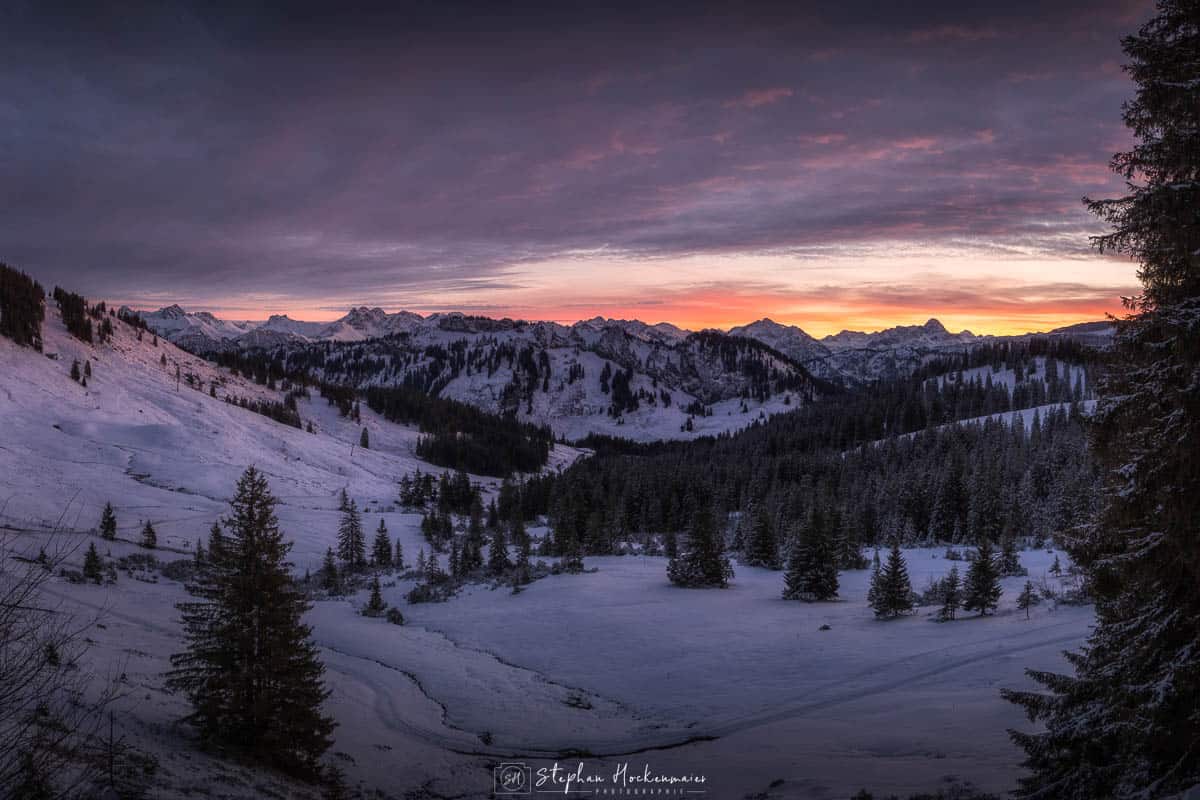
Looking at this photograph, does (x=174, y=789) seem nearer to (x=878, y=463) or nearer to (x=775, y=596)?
(x=775, y=596)

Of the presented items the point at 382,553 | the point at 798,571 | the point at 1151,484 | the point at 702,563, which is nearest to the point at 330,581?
the point at 382,553

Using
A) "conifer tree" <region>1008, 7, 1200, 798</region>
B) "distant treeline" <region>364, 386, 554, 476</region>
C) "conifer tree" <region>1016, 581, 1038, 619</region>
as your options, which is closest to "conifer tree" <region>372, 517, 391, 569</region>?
"conifer tree" <region>1016, 581, 1038, 619</region>

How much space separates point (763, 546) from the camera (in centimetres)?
5788

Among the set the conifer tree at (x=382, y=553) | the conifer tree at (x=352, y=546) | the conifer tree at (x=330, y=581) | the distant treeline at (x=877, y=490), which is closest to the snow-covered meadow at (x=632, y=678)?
the conifer tree at (x=352, y=546)

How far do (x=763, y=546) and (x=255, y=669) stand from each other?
167 ft

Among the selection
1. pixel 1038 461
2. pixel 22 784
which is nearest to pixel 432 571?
pixel 22 784

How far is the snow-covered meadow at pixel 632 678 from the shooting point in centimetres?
1473

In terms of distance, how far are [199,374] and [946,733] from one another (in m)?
172

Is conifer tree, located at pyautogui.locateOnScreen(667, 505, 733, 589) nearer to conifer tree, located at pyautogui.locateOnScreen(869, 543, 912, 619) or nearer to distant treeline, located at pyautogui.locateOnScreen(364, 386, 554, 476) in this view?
conifer tree, located at pyautogui.locateOnScreen(869, 543, 912, 619)

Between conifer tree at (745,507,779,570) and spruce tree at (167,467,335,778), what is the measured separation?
49.2 metres

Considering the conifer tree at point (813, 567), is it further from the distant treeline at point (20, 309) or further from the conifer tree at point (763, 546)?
the distant treeline at point (20, 309)

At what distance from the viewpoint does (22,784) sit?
6.49 metres

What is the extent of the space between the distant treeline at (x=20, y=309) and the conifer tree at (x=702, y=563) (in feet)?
401

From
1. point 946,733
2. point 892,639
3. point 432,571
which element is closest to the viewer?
point 946,733
